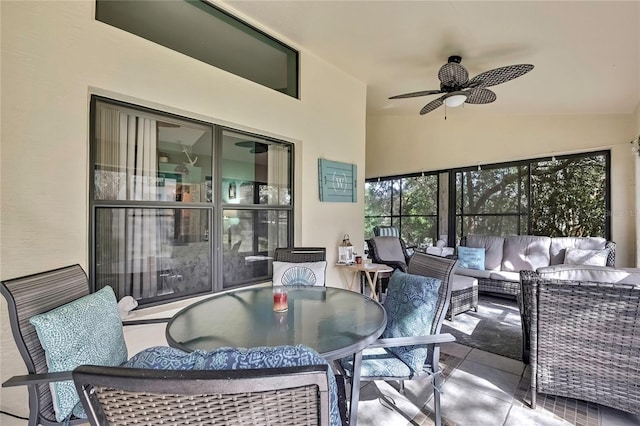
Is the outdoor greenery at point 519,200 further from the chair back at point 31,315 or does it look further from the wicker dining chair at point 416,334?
the chair back at point 31,315

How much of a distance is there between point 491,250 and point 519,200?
1.20 m

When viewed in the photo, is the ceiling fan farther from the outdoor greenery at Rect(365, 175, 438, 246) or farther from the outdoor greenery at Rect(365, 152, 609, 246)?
the outdoor greenery at Rect(365, 175, 438, 246)

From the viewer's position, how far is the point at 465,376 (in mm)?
2389

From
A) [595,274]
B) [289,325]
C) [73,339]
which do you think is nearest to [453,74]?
[595,274]

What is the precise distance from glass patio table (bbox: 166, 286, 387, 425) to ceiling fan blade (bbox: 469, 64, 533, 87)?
254 centimetres

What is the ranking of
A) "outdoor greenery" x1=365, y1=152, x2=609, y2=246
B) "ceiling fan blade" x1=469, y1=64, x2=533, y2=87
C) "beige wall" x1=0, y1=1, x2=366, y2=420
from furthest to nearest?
1. "outdoor greenery" x1=365, y1=152, x2=609, y2=246
2. "ceiling fan blade" x1=469, y1=64, x2=533, y2=87
3. "beige wall" x1=0, y1=1, x2=366, y2=420

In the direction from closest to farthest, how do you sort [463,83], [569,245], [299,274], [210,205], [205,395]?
[205,395] → [299,274] → [210,205] → [463,83] → [569,245]

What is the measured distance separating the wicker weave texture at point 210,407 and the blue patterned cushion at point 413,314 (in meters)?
1.24

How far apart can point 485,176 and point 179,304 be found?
5.61 metres

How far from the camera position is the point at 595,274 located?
6.63 feet

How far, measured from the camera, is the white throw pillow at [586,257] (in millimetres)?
3797

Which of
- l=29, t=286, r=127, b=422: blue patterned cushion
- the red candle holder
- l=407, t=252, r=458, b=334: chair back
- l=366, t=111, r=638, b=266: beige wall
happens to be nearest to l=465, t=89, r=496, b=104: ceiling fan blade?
l=366, t=111, r=638, b=266: beige wall

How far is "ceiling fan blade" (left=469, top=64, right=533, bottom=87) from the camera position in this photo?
270 centimetres

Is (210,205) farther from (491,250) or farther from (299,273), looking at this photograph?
(491,250)
